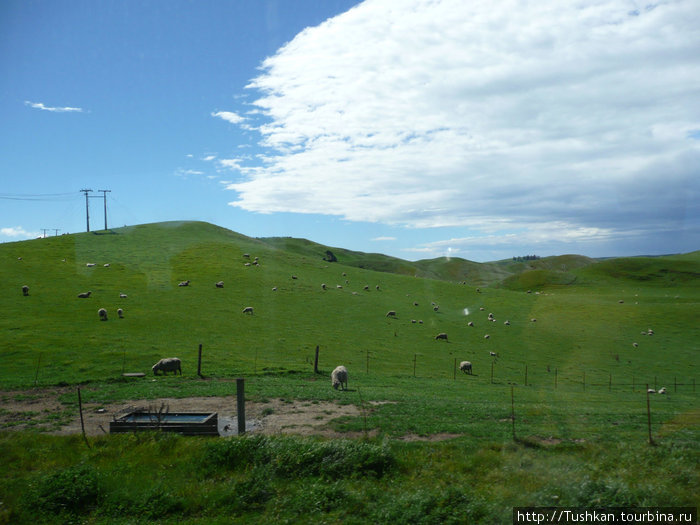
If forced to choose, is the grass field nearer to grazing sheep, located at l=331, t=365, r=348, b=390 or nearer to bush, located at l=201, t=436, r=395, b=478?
bush, located at l=201, t=436, r=395, b=478

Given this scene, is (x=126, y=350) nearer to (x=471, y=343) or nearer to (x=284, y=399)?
(x=284, y=399)

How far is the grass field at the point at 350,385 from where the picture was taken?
11047 millimetres

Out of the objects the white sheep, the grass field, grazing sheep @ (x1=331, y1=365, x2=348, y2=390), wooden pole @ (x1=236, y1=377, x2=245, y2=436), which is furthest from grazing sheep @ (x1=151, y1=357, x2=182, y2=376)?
the white sheep

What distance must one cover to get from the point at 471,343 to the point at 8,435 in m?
50.2

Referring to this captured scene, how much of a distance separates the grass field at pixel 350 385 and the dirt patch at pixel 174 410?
0.91m

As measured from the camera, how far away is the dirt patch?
18.7 m

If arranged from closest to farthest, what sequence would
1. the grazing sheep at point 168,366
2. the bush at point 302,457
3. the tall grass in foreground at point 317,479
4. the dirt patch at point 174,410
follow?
1. the tall grass in foreground at point 317,479
2. the bush at point 302,457
3. the dirt patch at point 174,410
4. the grazing sheep at point 168,366

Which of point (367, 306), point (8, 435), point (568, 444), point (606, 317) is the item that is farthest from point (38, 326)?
point (606, 317)

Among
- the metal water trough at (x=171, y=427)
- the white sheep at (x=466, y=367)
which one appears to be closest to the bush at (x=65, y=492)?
the metal water trough at (x=171, y=427)

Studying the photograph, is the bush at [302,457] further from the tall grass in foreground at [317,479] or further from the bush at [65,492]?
the bush at [65,492]

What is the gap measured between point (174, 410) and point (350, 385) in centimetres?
1260

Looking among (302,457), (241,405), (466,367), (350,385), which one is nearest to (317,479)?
(302,457)

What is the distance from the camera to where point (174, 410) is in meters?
21.9

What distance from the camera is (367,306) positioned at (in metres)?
69.7
